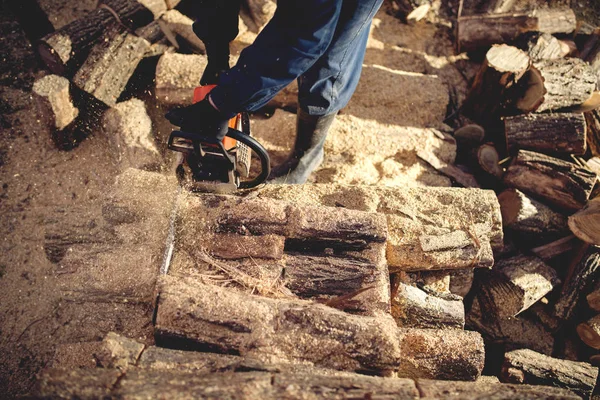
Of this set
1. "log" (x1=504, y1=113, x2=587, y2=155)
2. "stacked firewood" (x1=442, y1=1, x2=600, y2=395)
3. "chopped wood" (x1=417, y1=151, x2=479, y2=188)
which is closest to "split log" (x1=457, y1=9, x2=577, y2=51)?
"stacked firewood" (x1=442, y1=1, x2=600, y2=395)

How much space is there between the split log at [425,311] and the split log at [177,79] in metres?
2.13

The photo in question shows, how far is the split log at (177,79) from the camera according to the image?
2734 millimetres

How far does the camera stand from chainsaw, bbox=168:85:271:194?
1.75 metres

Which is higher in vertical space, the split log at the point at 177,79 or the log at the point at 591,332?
the split log at the point at 177,79

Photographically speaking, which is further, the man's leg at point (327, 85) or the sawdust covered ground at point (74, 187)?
the sawdust covered ground at point (74, 187)

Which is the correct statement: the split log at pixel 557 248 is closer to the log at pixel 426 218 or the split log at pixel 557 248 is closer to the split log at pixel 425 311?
the log at pixel 426 218

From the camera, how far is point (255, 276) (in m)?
1.66

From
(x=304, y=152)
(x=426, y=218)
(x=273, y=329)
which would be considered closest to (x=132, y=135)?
(x=304, y=152)

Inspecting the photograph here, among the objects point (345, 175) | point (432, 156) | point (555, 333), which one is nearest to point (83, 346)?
point (345, 175)

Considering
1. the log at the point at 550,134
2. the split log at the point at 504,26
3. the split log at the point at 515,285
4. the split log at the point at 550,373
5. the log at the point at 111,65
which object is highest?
the split log at the point at 504,26

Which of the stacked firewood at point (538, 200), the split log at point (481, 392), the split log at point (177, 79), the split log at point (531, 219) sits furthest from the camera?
the split log at point (177, 79)

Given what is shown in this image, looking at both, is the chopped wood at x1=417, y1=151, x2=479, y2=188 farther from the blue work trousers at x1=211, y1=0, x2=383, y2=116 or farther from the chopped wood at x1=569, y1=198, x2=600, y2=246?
the blue work trousers at x1=211, y1=0, x2=383, y2=116

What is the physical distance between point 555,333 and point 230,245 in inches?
93.9

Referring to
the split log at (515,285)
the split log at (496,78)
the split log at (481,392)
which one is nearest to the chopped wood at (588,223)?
the split log at (515,285)
